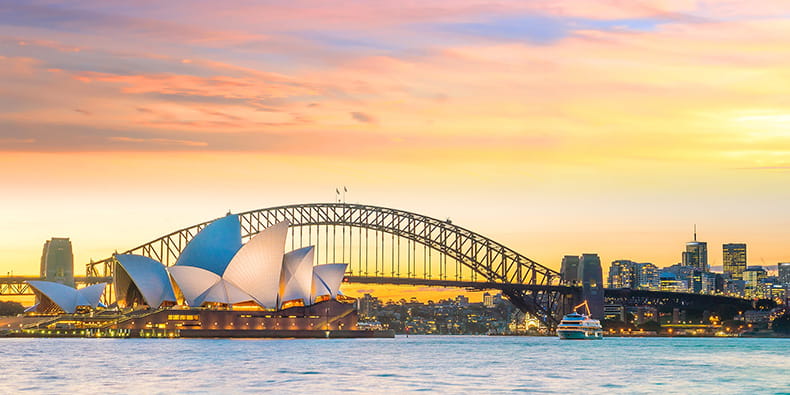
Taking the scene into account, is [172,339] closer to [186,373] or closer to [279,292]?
[279,292]

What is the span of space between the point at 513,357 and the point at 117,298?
54688 millimetres

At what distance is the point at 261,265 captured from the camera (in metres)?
112

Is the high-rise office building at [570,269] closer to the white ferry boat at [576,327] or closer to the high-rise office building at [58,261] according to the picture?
the white ferry boat at [576,327]

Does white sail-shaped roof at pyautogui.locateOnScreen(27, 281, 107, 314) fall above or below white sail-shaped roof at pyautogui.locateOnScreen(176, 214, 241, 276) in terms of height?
below

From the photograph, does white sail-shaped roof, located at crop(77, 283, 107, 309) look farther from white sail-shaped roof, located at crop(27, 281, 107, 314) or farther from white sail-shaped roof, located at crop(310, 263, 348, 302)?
white sail-shaped roof, located at crop(310, 263, 348, 302)

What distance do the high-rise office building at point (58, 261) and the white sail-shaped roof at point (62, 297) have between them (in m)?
24.1

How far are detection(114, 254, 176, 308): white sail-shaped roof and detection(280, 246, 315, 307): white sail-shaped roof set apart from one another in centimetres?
1180

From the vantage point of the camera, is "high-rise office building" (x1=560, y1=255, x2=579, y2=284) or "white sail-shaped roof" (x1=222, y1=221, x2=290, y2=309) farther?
"high-rise office building" (x1=560, y1=255, x2=579, y2=284)

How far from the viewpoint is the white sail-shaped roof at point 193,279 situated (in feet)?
375

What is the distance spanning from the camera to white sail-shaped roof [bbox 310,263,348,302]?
125 m

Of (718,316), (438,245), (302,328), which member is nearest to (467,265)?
(438,245)

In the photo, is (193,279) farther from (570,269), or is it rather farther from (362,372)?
(570,269)

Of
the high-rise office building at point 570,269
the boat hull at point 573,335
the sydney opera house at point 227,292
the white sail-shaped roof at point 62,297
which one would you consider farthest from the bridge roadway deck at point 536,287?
the white sail-shaped roof at point 62,297

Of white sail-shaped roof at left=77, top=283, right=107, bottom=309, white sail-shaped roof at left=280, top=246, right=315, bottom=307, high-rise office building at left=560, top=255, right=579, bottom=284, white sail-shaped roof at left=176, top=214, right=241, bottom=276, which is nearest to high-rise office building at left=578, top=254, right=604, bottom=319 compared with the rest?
high-rise office building at left=560, top=255, right=579, bottom=284
